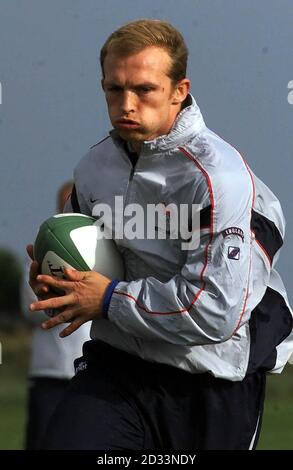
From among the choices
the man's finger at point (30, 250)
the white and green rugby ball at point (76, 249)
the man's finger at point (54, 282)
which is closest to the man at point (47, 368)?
the man's finger at point (30, 250)

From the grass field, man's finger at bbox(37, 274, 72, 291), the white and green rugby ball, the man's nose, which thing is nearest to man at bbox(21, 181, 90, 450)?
the grass field

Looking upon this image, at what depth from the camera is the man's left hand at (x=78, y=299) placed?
14.8 ft

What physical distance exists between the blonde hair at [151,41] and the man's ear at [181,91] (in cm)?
2

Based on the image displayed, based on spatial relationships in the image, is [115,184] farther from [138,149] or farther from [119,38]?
[119,38]

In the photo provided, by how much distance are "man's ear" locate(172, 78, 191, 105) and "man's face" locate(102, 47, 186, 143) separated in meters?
0.03

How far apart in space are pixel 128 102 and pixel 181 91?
0.79 ft

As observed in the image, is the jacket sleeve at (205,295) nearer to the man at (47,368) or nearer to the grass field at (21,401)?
the man at (47,368)

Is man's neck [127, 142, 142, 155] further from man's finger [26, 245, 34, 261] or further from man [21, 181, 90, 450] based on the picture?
man [21, 181, 90, 450]

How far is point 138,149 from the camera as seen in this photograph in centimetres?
473

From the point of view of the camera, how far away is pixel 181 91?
4.68 metres

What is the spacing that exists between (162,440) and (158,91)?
46.1 inches

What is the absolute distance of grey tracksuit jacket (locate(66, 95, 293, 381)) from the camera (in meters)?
4.45

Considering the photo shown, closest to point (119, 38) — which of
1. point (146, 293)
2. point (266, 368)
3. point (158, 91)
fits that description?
point (158, 91)

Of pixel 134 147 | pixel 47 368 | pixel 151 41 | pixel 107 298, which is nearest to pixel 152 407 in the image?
pixel 107 298
